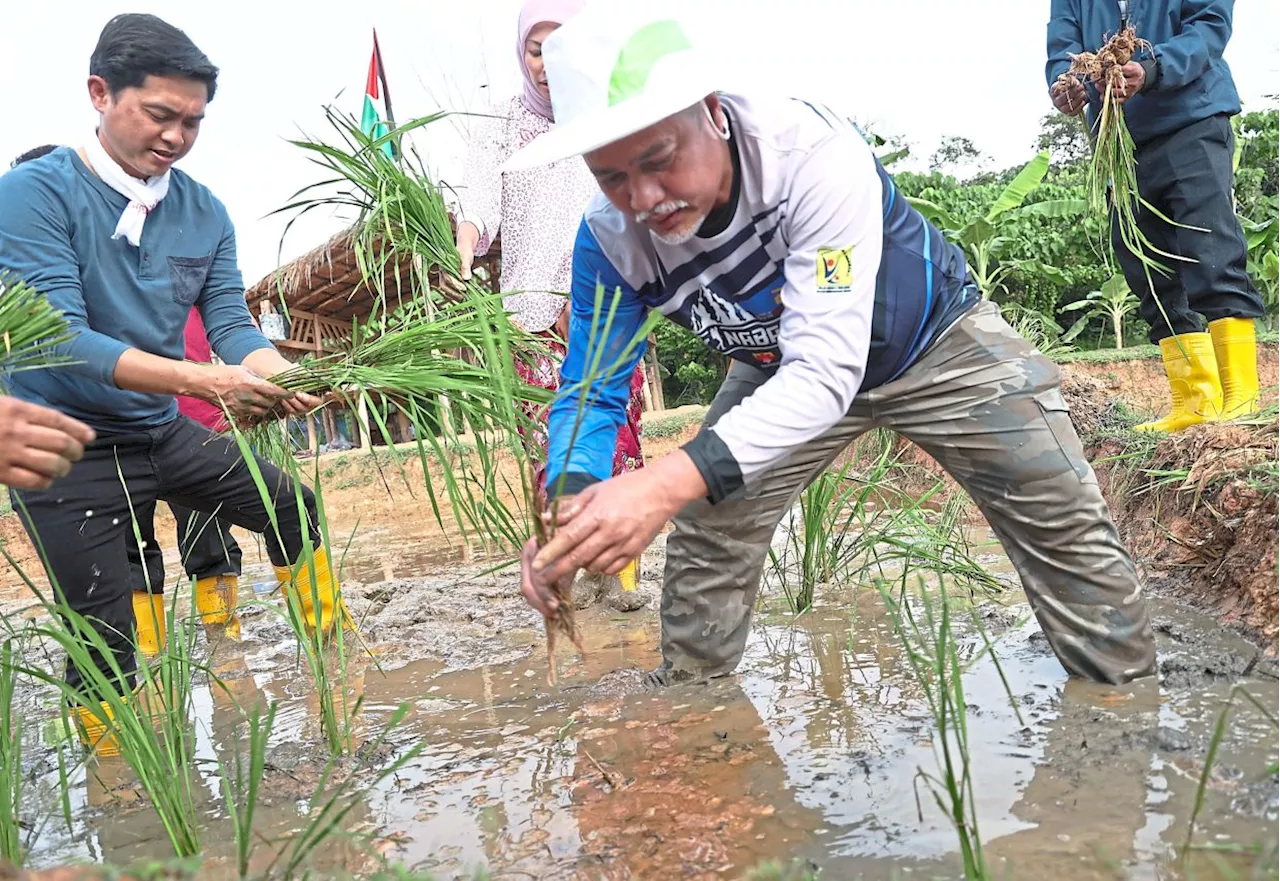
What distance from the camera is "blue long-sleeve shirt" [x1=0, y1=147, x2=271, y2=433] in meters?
2.25

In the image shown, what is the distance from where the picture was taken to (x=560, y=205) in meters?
3.44

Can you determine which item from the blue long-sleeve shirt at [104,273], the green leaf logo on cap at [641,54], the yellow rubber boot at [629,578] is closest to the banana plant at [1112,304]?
the yellow rubber boot at [629,578]

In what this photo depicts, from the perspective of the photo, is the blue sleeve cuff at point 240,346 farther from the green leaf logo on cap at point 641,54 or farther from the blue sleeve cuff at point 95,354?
the green leaf logo on cap at point 641,54

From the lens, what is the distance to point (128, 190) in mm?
2424

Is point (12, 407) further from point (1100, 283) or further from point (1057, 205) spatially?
point (1100, 283)

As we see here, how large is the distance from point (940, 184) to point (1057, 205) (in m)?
3.47

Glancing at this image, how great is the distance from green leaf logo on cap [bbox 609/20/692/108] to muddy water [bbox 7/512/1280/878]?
1103 mm

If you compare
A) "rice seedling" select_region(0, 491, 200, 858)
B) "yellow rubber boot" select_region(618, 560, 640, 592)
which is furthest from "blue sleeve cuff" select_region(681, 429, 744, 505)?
"yellow rubber boot" select_region(618, 560, 640, 592)

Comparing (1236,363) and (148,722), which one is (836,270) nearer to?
(148,722)

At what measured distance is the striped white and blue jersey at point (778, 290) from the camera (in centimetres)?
166

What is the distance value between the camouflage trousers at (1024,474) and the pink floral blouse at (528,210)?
52.9 inches

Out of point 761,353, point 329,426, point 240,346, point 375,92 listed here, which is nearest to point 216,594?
point 240,346

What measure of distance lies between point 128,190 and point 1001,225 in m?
13.0

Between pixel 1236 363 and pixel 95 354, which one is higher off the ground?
pixel 95 354
